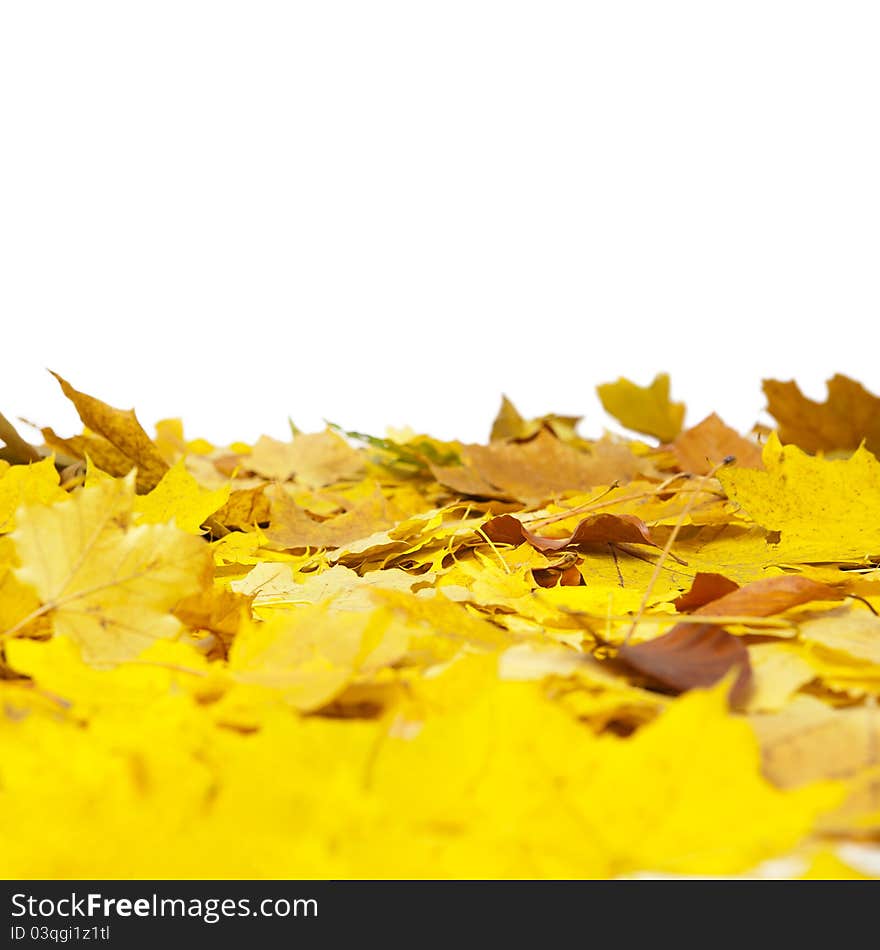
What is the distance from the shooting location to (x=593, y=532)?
0.41m

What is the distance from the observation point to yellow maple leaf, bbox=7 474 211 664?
263 mm

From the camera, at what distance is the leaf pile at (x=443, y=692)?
180 mm

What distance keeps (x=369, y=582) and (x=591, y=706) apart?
15 cm

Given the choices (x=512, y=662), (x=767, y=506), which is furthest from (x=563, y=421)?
(x=512, y=662)

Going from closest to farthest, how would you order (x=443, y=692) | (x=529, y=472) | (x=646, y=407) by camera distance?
(x=443, y=692) → (x=529, y=472) → (x=646, y=407)

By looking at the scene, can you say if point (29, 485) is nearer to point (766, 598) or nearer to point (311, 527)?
point (311, 527)

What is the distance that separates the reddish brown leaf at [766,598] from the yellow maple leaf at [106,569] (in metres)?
0.16

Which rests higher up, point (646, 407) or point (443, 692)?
point (443, 692)

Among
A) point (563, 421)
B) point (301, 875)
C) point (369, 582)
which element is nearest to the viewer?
point (301, 875)

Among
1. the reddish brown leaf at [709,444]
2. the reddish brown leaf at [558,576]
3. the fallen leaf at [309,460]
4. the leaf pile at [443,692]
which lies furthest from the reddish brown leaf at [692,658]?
the fallen leaf at [309,460]

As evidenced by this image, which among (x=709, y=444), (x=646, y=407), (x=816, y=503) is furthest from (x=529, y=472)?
(x=646, y=407)

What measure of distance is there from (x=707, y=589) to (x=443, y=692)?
0.44ft
